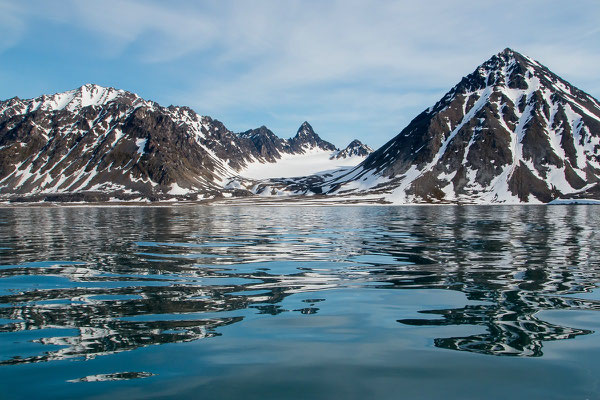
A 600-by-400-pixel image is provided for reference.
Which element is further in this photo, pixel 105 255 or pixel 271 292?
pixel 105 255

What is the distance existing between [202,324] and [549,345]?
31.9 ft

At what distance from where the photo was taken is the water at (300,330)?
9289 millimetres

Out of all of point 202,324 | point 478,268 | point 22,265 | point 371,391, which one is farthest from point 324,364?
point 22,265

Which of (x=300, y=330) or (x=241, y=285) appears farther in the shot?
(x=241, y=285)

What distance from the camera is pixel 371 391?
354 inches

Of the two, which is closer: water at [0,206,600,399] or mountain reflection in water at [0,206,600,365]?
water at [0,206,600,399]

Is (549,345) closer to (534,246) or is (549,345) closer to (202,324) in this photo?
(202,324)

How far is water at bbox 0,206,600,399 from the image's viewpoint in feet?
30.5

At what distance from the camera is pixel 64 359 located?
A: 35.0 feet

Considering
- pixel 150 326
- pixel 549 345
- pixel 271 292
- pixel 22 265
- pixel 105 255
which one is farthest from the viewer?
pixel 105 255

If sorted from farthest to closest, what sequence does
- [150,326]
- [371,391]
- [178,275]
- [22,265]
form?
[22,265] → [178,275] → [150,326] → [371,391]

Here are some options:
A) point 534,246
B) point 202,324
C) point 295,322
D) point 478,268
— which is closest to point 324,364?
point 295,322

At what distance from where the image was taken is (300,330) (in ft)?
43.2

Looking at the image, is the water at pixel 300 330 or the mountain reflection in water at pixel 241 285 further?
the mountain reflection in water at pixel 241 285
